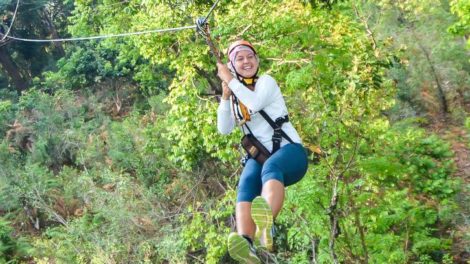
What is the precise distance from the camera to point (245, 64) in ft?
11.4

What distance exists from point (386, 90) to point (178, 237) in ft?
16.5

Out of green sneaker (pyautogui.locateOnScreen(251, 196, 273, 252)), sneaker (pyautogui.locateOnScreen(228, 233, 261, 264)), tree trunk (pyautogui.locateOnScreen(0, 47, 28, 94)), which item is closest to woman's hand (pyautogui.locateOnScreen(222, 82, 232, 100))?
green sneaker (pyautogui.locateOnScreen(251, 196, 273, 252))

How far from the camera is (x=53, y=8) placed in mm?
21000

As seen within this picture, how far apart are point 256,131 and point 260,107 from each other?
26 cm

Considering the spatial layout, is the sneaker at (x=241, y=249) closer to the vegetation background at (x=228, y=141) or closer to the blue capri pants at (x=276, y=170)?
the blue capri pants at (x=276, y=170)

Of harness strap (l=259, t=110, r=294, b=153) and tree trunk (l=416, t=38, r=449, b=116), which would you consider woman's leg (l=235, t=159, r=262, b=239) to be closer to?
harness strap (l=259, t=110, r=294, b=153)

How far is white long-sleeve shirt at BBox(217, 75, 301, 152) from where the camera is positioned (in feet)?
10.8

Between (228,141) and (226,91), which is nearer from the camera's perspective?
→ (226,91)

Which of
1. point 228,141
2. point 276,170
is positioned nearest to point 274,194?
point 276,170

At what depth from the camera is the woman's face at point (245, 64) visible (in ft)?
11.3

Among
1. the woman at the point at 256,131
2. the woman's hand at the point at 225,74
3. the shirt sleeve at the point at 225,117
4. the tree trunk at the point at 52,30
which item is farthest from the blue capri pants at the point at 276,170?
the tree trunk at the point at 52,30

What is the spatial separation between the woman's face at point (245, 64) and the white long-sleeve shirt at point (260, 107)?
84 mm

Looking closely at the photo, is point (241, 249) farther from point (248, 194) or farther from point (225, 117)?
point (225, 117)

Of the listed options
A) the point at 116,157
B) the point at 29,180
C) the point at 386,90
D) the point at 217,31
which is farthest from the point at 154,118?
the point at 386,90
